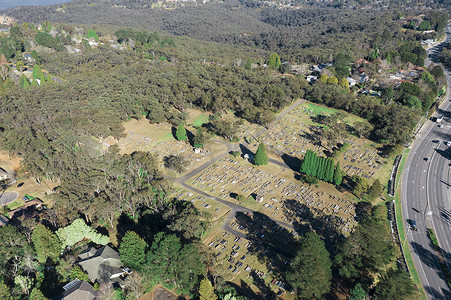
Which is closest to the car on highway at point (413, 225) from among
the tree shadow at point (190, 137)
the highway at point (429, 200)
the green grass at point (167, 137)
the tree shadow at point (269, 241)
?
the highway at point (429, 200)

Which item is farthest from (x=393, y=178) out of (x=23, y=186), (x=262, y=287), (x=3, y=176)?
(x=3, y=176)

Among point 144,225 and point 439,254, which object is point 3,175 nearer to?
point 144,225

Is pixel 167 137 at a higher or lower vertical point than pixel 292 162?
lower

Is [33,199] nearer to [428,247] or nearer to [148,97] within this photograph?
[148,97]

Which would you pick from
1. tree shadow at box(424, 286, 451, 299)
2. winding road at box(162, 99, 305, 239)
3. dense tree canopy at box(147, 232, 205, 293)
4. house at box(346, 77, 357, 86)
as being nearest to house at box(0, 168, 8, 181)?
winding road at box(162, 99, 305, 239)

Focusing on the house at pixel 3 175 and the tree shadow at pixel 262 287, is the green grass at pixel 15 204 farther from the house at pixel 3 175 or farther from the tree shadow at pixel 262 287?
the tree shadow at pixel 262 287

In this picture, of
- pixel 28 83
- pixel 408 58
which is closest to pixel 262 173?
pixel 28 83
